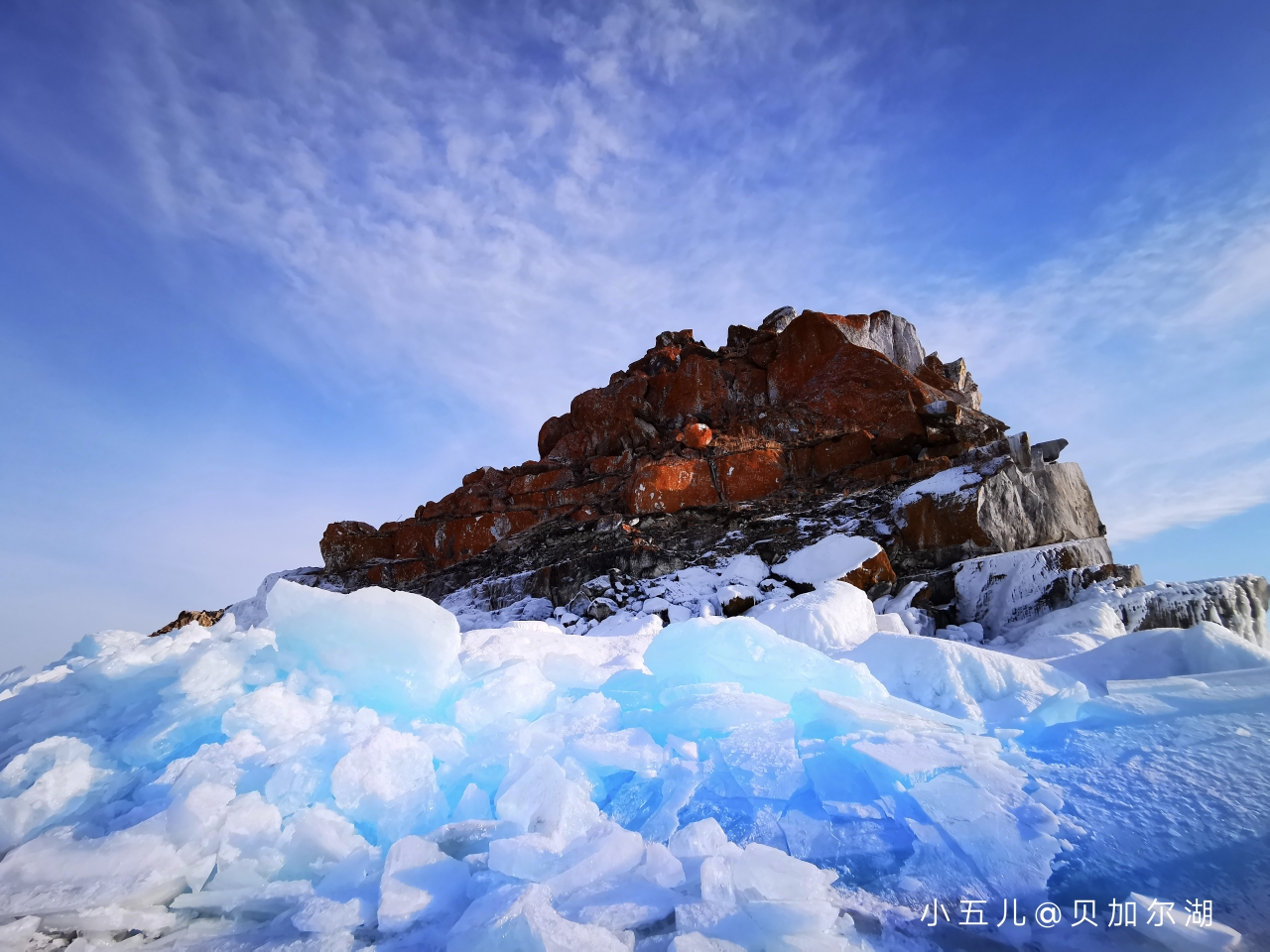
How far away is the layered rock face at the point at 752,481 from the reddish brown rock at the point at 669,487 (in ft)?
0.17

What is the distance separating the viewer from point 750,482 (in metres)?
20.9

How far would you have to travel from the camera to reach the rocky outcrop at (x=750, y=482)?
11.6 m

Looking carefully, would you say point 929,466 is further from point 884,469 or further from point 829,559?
point 829,559

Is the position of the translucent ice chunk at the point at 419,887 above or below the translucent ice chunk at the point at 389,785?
below

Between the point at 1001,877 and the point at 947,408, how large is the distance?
2004cm

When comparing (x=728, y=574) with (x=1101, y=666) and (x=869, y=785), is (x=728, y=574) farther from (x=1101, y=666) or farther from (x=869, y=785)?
(x=869, y=785)

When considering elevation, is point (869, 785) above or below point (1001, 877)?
above

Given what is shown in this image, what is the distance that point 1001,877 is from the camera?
239 centimetres

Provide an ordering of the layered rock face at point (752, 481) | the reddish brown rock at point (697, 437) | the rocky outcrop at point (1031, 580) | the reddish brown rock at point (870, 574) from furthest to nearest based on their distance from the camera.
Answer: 1. the reddish brown rock at point (697, 437)
2. the layered rock face at point (752, 481)
3. the reddish brown rock at point (870, 574)
4. the rocky outcrop at point (1031, 580)

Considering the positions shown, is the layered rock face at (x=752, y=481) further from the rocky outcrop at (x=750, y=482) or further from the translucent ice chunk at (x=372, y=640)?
the translucent ice chunk at (x=372, y=640)

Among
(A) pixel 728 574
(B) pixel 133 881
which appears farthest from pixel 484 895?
(A) pixel 728 574

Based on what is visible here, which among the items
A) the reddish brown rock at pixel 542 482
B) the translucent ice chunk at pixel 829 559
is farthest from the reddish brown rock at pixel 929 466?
the reddish brown rock at pixel 542 482

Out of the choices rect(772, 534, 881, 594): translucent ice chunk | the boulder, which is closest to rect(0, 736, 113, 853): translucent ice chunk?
rect(772, 534, 881, 594): translucent ice chunk

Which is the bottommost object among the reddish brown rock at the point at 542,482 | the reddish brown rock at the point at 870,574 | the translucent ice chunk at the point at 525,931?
the translucent ice chunk at the point at 525,931
